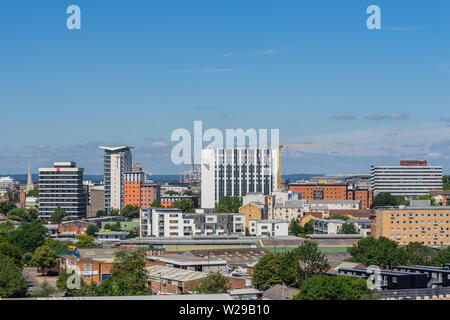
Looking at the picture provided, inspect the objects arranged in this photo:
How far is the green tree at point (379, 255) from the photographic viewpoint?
829 inches

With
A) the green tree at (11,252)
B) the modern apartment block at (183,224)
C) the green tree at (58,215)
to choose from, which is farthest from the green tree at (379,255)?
the green tree at (58,215)

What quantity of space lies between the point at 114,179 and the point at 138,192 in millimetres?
2153

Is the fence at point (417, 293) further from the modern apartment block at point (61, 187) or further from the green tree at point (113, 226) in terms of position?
the modern apartment block at point (61, 187)

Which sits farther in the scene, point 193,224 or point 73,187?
point 73,187

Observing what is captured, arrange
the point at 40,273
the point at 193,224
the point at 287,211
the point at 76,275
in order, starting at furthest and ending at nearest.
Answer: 1. the point at 287,211
2. the point at 193,224
3. the point at 40,273
4. the point at 76,275

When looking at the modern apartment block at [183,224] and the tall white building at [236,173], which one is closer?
the modern apartment block at [183,224]

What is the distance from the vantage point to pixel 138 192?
52.1 metres

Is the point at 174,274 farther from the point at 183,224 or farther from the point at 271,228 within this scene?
the point at 271,228

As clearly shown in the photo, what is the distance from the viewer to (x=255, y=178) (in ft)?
189

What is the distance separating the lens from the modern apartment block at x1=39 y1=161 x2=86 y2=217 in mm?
46938

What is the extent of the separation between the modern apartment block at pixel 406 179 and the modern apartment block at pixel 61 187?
30.4 meters
